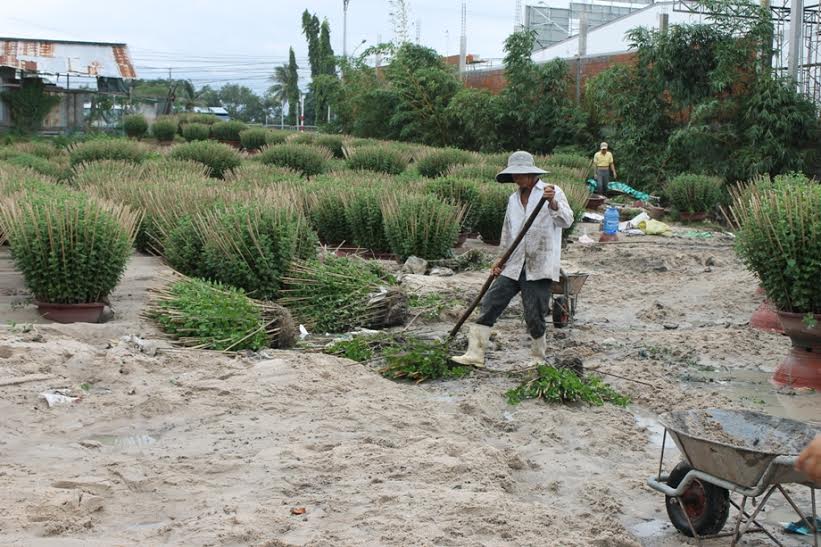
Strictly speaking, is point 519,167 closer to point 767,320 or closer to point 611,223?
point 767,320

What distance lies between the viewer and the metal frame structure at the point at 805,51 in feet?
80.0

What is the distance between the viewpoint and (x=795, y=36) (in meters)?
23.8

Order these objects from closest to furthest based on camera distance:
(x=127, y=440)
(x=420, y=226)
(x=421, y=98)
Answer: (x=127, y=440) → (x=420, y=226) → (x=421, y=98)

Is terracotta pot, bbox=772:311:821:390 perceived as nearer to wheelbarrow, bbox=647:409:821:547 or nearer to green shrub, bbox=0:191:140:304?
wheelbarrow, bbox=647:409:821:547

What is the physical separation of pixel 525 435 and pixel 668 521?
1524mm

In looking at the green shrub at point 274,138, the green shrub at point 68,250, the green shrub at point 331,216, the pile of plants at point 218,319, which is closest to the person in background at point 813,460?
the pile of plants at point 218,319

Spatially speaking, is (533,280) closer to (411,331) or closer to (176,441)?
(411,331)

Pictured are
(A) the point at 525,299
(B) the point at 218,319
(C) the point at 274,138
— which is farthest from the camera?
(C) the point at 274,138

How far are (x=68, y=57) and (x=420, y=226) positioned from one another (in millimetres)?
34370

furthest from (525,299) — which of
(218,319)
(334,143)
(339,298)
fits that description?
(334,143)

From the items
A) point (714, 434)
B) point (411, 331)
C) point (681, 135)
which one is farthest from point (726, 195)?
point (714, 434)

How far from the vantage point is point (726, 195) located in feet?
75.0

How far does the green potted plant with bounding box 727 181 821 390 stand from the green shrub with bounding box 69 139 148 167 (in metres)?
19.0

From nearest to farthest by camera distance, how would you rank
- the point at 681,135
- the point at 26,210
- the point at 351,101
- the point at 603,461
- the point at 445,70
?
the point at 603,461 → the point at 26,210 → the point at 681,135 → the point at 445,70 → the point at 351,101
